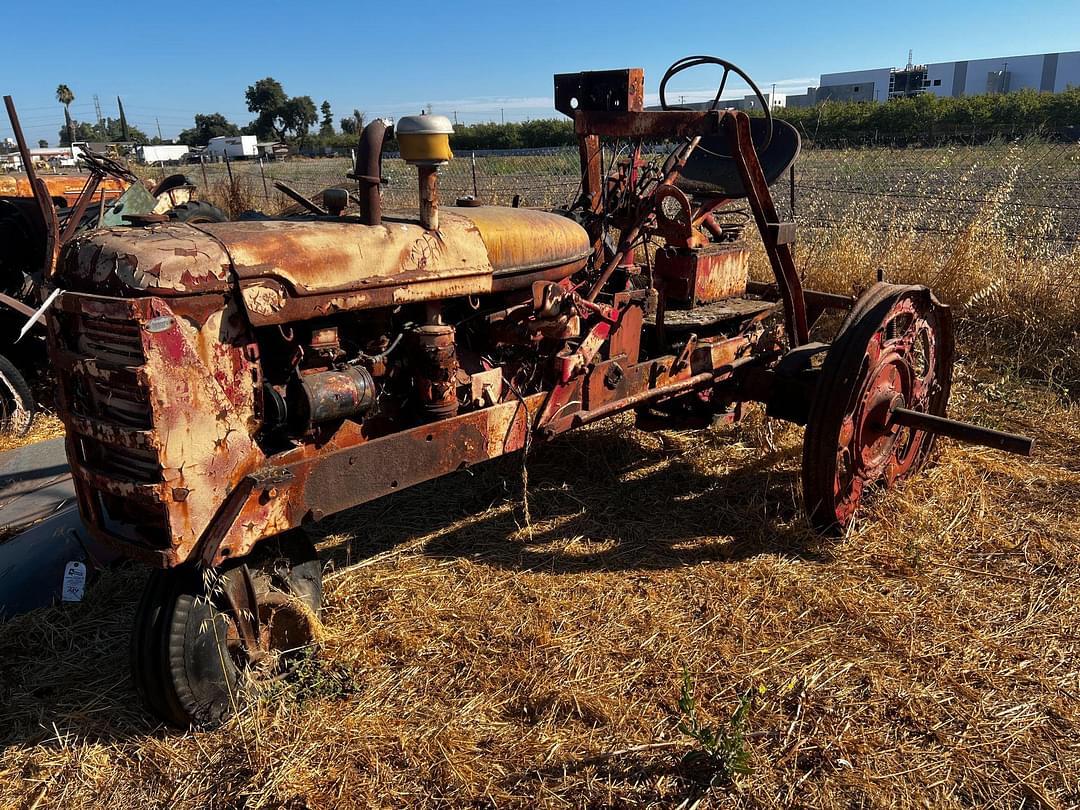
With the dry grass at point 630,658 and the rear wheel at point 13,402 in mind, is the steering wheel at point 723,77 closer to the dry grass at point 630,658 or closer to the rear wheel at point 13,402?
the dry grass at point 630,658

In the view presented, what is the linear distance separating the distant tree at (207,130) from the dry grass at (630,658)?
72.0 metres

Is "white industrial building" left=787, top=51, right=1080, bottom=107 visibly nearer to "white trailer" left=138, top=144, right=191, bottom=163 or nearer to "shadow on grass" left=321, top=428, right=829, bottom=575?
"white trailer" left=138, top=144, right=191, bottom=163

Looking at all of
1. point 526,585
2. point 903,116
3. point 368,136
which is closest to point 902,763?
point 526,585

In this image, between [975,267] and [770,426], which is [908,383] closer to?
[770,426]

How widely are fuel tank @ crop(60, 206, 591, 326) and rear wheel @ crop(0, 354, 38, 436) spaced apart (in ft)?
12.4

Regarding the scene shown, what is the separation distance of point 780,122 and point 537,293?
7.32 ft

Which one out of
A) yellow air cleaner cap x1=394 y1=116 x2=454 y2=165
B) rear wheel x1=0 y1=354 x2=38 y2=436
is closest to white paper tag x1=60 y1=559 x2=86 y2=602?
yellow air cleaner cap x1=394 y1=116 x2=454 y2=165

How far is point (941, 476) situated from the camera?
4.15 meters

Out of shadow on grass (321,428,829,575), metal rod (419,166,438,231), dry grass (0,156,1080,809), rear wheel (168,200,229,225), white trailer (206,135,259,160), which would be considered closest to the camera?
dry grass (0,156,1080,809)

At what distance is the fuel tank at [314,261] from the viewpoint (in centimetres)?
210

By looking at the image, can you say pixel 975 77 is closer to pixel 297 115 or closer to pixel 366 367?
pixel 297 115

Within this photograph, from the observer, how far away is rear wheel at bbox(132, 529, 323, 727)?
2.38m

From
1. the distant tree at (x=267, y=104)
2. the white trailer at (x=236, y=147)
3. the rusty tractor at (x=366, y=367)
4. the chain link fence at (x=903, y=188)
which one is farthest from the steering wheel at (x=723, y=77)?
the distant tree at (x=267, y=104)

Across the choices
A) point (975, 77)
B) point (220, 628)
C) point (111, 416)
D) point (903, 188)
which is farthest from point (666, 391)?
point (975, 77)
